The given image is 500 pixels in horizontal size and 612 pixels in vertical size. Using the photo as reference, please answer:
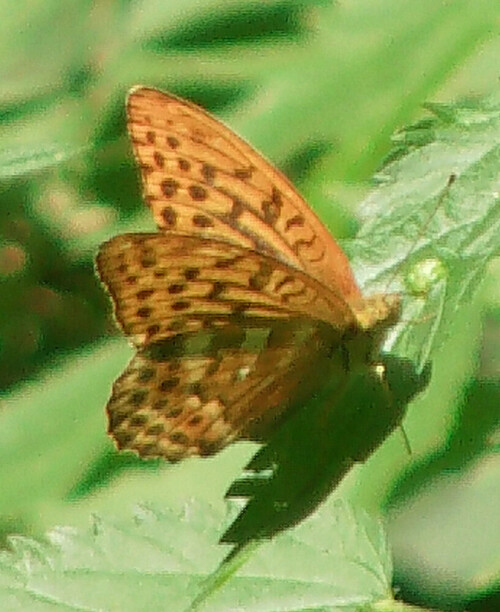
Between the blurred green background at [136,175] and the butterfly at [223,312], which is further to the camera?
the blurred green background at [136,175]

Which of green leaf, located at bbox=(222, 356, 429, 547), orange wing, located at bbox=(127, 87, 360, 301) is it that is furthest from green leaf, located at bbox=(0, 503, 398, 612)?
orange wing, located at bbox=(127, 87, 360, 301)

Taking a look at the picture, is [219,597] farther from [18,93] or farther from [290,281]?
[18,93]

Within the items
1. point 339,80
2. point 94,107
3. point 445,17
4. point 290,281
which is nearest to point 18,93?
point 94,107

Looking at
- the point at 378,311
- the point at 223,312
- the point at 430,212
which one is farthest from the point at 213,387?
the point at 430,212

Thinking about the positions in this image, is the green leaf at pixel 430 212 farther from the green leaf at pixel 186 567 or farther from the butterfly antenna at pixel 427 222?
the green leaf at pixel 186 567

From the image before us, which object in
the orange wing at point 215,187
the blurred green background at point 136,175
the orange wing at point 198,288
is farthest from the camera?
the blurred green background at point 136,175

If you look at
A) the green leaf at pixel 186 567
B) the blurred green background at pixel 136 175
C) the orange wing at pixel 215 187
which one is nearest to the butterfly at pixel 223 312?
the orange wing at pixel 215 187

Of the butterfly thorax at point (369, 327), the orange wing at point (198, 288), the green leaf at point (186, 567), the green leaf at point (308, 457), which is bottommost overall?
the green leaf at point (186, 567)
